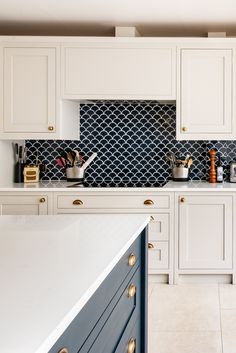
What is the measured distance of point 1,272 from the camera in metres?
1.38

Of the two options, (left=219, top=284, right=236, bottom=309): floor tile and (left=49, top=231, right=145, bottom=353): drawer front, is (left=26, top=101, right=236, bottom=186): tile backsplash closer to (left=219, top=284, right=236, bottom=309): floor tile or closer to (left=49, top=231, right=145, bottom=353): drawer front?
(left=219, top=284, right=236, bottom=309): floor tile

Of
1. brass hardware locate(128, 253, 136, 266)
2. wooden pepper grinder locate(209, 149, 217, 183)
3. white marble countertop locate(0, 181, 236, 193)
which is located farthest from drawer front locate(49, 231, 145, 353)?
wooden pepper grinder locate(209, 149, 217, 183)

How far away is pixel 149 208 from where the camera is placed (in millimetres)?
4438

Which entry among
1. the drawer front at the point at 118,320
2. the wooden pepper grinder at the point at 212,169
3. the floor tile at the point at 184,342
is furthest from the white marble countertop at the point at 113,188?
the drawer front at the point at 118,320

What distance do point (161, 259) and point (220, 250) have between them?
1.68 feet

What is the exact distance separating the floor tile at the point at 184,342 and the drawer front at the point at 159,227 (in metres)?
1.26

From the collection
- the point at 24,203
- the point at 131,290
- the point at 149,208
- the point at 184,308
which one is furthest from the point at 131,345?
the point at 24,203

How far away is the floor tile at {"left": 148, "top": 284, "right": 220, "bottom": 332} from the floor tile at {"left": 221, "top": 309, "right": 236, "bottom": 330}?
1.3 inches

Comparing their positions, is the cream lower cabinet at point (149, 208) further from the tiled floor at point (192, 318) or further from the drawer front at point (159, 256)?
the tiled floor at point (192, 318)

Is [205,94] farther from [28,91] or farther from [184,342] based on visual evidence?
[184,342]

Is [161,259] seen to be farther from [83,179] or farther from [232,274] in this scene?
[83,179]

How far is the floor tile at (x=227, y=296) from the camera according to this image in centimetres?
383

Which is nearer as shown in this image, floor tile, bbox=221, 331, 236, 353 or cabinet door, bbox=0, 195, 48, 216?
floor tile, bbox=221, 331, 236, 353

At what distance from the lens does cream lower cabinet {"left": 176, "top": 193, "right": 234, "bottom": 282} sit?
443 centimetres
